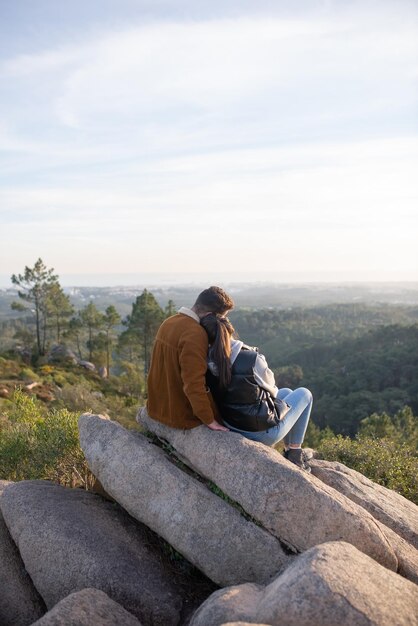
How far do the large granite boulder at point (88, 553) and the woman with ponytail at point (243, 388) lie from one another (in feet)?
9.09

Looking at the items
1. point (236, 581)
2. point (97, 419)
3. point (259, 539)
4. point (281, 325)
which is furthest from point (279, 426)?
point (281, 325)

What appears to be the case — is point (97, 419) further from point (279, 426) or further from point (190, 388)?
point (279, 426)

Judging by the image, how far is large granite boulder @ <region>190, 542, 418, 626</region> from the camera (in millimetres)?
5004

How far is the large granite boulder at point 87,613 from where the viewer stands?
5.70 metres

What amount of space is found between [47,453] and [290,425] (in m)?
8.80

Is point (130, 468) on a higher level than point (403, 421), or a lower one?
higher

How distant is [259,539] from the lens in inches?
285

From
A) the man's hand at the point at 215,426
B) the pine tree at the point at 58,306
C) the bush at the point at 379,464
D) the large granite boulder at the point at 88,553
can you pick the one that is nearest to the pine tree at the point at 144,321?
the pine tree at the point at 58,306

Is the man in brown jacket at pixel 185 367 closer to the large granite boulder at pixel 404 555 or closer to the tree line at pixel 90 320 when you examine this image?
the large granite boulder at pixel 404 555

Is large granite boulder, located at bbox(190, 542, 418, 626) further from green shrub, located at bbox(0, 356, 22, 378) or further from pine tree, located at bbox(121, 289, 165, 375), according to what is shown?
pine tree, located at bbox(121, 289, 165, 375)

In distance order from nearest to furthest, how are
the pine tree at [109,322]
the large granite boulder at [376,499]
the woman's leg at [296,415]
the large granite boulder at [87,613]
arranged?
the large granite boulder at [87,613] < the woman's leg at [296,415] < the large granite boulder at [376,499] < the pine tree at [109,322]

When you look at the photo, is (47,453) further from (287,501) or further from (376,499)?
(376,499)

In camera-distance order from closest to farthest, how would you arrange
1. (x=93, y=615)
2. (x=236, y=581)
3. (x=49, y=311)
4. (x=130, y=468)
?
(x=93, y=615) → (x=236, y=581) → (x=130, y=468) → (x=49, y=311)

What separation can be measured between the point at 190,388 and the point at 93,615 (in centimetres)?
330
